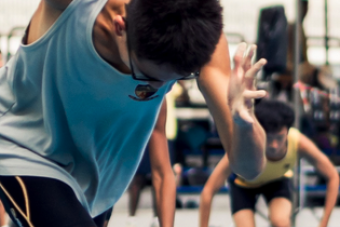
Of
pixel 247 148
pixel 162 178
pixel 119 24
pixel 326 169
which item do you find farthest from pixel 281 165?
pixel 119 24

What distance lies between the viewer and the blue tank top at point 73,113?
5.01 ft

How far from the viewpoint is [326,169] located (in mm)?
3998

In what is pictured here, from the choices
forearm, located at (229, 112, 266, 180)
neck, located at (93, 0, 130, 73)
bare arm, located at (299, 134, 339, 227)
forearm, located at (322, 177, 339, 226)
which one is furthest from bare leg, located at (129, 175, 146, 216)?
neck, located at (93, 0, 130, 73)

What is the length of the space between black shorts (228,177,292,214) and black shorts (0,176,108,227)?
2.60 m

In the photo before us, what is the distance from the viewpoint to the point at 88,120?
5.41 feet

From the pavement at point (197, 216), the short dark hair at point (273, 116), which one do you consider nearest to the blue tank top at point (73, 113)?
the short dark hair at point (273, 116)

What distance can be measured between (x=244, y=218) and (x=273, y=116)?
2.40 feet

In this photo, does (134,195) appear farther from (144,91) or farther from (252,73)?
(252,73)

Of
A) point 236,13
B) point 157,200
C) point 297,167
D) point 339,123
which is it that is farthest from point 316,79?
point 157,200

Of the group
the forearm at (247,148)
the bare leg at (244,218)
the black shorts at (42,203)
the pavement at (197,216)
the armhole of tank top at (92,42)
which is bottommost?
the pavement at (197,216)

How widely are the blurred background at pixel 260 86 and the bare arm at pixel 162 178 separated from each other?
7.87 feet

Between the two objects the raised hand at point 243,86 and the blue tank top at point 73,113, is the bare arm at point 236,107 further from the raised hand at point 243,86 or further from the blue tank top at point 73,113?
the blue tank top at point 73,113

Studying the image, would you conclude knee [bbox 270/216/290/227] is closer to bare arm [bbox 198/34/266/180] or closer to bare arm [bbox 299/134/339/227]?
bare arm [bbox 299/134/339/227]

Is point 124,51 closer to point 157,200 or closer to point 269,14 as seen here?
point 157,200
